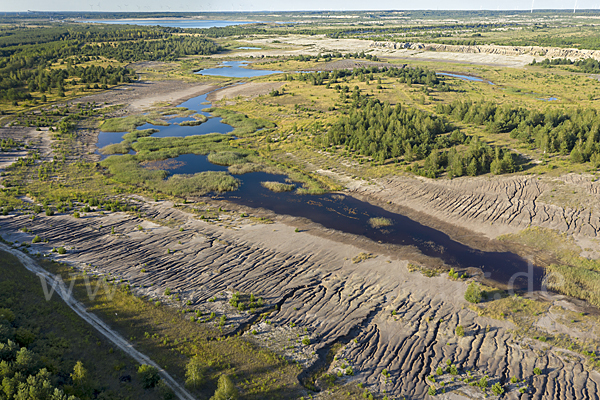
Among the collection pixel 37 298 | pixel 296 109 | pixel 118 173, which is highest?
pixel 296 109

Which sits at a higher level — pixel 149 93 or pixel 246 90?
pixel 246 90

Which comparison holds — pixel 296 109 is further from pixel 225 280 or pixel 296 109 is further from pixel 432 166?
pixel 225 280

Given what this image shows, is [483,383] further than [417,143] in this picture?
No

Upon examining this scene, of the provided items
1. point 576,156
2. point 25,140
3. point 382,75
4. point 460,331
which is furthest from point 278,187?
point 382,75

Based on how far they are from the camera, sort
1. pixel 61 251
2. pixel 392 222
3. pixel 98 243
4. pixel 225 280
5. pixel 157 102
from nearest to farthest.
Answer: pixel 225 280 → pixel 61 251 → pixel 98 243 → pixel 392 222 → pixel 157 102

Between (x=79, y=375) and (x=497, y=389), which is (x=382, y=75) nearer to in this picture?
(x=497, y=389)

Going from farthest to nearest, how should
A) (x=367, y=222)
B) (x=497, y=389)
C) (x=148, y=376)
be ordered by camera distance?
1. (x=367, y=222)
2. (x=497, y=389)
3. (x=148, y=376)

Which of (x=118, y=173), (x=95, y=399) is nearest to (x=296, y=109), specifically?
(x=118, y=173)

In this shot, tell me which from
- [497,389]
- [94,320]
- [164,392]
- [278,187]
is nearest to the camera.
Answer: [164,392]
